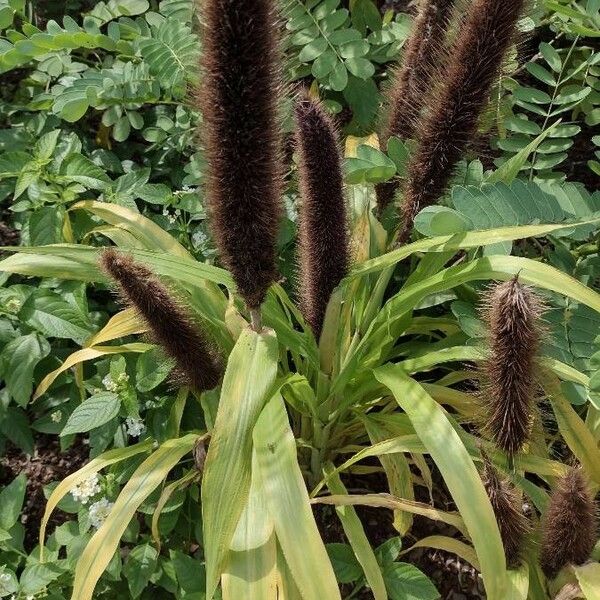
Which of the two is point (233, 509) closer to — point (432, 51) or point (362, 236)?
point (362, 236)

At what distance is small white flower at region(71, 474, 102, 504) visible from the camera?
170 cm

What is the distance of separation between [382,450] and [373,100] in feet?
3.84

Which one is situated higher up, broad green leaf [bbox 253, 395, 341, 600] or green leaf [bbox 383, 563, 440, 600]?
broad green leaf [bbox 253, 395, 341, 600]

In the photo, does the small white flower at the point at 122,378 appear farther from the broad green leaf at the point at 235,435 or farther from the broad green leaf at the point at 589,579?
the broad green leaf at the point at 589,579

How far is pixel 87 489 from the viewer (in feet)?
5.59

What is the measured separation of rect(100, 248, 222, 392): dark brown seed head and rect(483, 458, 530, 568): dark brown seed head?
0.64m

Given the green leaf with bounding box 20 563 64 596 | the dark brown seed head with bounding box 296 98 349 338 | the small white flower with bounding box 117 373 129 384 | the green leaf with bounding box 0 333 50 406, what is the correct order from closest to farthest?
the dark brown seed head with bounding box 296 98 349 338, the green leaf with bounding box 20 563 64 596, the small white flower with bounding box 117 373 129 384, the green leaf with bounding box 0 333 50 406

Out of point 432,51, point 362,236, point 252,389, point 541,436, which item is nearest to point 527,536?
point 541,436

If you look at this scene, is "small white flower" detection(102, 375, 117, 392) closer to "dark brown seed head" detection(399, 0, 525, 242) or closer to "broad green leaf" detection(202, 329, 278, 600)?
"broad green leaf" detection(202, 329, 278, 600)

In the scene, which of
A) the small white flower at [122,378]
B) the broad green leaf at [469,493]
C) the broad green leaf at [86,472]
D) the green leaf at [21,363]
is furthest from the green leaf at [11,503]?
the broad green leaf at [469,493]

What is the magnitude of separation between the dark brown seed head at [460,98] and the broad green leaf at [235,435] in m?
0.48

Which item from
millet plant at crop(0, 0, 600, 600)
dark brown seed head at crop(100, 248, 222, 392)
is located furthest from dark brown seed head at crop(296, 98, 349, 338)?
dark brown seed head at crop(100, 248, 222, 392)

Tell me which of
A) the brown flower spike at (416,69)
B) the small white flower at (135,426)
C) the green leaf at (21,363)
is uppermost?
the brown flower spike at (416,69)

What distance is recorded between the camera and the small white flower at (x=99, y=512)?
1.70 metres
